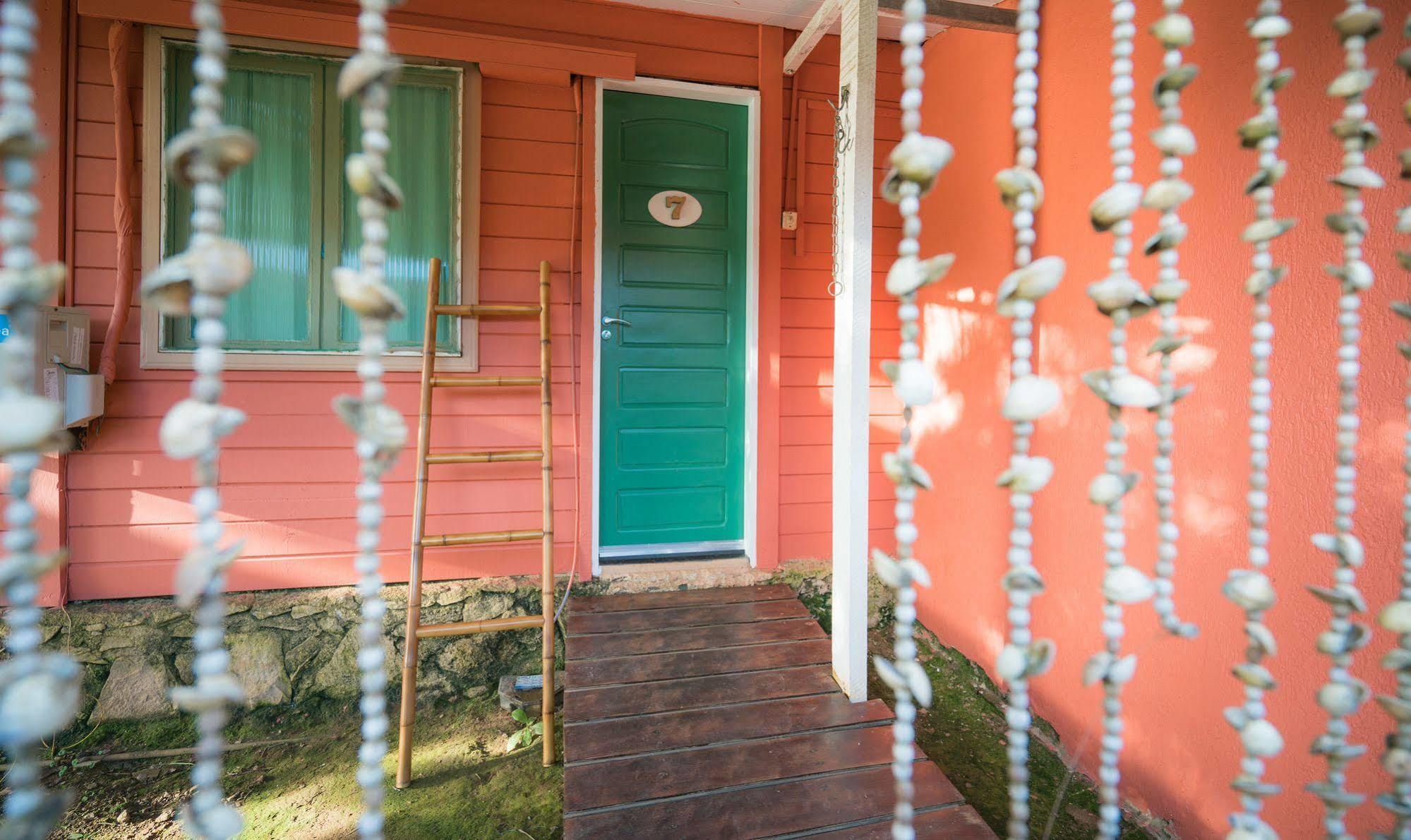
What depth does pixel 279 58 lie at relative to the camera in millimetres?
2586

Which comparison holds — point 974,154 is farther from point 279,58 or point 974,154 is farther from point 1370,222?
point 279,58

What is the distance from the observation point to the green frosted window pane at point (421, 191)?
2699 mm

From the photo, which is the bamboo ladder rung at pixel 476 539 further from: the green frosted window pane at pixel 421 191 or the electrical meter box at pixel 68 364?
the electrical meter box at pixel 68 364

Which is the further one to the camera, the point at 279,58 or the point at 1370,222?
the point at 279,58

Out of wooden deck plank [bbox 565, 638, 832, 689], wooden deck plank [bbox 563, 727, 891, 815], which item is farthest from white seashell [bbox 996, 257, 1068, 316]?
wooden deck plank [bbox 565, 638, 832, 689]

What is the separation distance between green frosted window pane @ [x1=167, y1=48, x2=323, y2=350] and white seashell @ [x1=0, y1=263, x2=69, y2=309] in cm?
254

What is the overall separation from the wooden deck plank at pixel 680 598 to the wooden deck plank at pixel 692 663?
40cm

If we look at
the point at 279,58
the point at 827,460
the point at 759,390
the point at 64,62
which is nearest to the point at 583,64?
the point at 279,58

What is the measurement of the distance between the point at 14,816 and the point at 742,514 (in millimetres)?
2847

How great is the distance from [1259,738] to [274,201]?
10.7ft

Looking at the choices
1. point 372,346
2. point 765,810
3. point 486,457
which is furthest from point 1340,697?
point 486,457

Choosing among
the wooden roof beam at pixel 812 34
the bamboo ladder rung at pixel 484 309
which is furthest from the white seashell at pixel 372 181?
the wooden roof beam at pixel 812 34

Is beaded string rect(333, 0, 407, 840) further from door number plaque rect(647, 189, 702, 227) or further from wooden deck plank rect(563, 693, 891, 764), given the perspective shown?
door number plaque rect(647, 189, 702, 227)

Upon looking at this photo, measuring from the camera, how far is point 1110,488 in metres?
0.54
